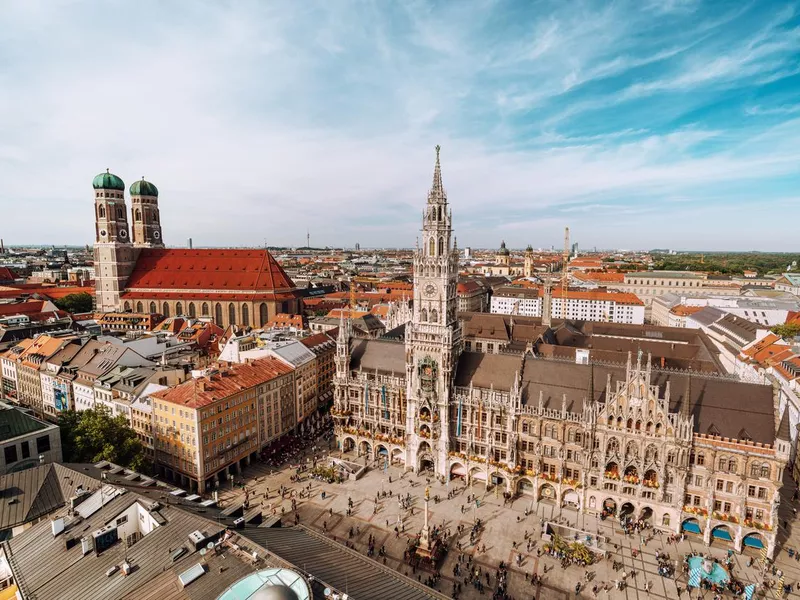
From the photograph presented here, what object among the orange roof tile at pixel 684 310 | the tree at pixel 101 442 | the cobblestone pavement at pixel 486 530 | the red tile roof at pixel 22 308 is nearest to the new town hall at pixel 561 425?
the cobblestone pavement at pixel 486 530

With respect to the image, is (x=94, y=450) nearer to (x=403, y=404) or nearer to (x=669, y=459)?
(x=403, y=404)

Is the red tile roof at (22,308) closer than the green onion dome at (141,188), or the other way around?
the red tile roof at (22,308)

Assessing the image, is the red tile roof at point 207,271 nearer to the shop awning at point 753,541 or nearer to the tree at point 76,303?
the tree at point 76,303

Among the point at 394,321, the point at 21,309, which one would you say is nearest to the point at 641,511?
the point at 394,321

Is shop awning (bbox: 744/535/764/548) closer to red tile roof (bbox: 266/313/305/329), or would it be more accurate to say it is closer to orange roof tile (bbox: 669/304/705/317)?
orange roof tile (bbox: 669/304/705/317)

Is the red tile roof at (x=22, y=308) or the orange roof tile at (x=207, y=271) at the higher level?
the orange roof tile at (x=207, y=271)

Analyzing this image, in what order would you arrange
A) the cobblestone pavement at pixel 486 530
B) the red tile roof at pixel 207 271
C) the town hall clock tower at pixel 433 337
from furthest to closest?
the red tile roof at pixel 207 271 < the town hall clock tower at pixel 433 337 < the cobblestone pavement at pixel 486 530

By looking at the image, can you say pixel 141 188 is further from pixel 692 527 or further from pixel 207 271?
pixel 692 527
